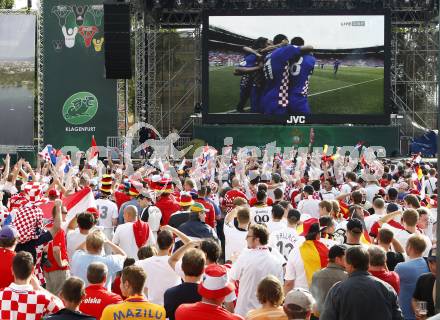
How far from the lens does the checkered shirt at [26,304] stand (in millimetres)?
5672

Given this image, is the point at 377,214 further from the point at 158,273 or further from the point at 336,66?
the point at 336,66

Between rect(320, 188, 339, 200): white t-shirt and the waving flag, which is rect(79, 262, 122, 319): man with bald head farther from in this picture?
the waving flag

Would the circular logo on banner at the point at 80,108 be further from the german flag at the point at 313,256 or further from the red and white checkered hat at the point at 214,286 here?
the red and white checkered hat at the point at 214,286

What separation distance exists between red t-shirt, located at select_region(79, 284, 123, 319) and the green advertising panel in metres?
25.2

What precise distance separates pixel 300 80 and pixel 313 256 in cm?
2421

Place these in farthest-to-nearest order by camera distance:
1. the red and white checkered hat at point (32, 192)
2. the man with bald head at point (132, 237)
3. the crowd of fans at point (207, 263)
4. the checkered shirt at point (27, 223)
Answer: the red and white checkered hat at point (32, 192) < the man with bald head at point (132, 237) < the checkered shirt at point (27, 223) < the crowd of fans at point (207, 263)

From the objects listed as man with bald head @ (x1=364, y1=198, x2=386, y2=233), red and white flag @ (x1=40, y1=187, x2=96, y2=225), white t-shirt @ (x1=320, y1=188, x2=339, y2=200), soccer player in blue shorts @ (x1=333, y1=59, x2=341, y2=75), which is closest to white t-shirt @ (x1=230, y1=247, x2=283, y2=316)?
man with bald head @ (x1=364, y1=198, x2=386, y2=233)

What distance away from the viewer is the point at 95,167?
16.2 metres

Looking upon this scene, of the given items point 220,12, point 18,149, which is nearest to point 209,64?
point 220,12

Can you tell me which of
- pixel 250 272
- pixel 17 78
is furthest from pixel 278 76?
pixel 250 272

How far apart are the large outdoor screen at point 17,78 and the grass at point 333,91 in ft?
22.6

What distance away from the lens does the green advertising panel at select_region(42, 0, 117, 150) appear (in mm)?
30984

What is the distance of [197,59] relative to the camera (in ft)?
112

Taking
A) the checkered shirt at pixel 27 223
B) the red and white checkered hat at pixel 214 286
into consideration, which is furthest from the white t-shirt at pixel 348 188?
the red and white checkered hat at pixel 214 286
